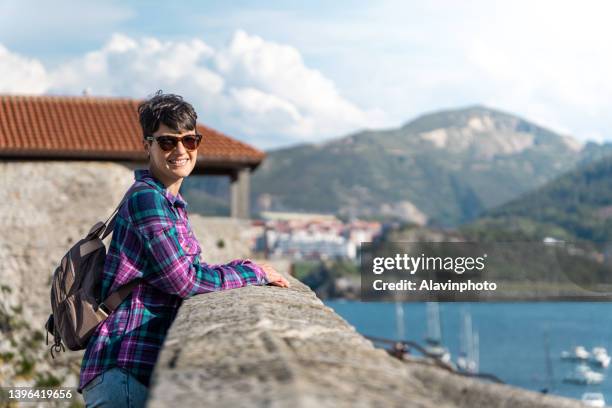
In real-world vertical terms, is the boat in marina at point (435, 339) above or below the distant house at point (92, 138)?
below

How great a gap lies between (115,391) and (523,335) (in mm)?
97948

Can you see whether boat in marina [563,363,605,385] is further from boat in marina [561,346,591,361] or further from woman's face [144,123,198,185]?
woman's face [144,123,198,185]

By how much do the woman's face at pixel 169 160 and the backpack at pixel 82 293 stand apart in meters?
0.14

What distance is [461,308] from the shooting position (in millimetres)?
152375

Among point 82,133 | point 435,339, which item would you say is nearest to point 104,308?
point 82,133

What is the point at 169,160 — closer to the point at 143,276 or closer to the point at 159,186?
the point at 159,186

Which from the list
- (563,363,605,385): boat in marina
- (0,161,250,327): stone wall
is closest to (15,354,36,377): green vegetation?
(0,161,250,327): stone wall

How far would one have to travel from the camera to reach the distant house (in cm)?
1694

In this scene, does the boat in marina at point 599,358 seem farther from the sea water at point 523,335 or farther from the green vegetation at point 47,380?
the green vegetation at point 47,380

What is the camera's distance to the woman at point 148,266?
8.31ft

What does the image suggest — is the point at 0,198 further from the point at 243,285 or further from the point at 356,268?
the point at 356,268

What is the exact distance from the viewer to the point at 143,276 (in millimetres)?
2617

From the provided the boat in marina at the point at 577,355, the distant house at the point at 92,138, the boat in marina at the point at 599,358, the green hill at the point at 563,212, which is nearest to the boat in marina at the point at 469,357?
the boat in marina at the point at 577,355

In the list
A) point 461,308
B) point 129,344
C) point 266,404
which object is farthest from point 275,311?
point 461,308
